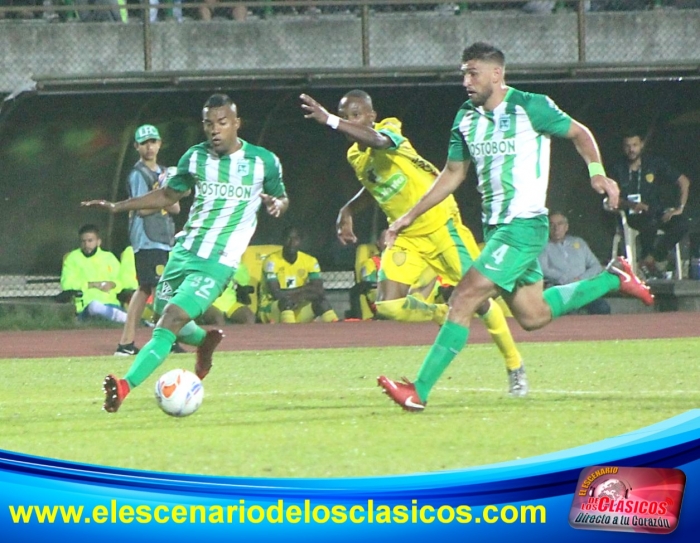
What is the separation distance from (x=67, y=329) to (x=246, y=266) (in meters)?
1.89

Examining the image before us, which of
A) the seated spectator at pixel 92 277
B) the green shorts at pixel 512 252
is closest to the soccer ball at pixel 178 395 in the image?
the green shorts at pixel 512 252

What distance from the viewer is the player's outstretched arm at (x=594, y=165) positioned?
6.09m

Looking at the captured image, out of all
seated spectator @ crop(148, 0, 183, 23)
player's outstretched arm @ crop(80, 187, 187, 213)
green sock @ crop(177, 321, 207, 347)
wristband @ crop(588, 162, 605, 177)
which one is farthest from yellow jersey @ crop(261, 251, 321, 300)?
wristband @ crop(588, 162, 605, 177)

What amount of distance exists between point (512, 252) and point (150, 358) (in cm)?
185

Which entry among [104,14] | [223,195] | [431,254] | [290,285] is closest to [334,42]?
[104,14]

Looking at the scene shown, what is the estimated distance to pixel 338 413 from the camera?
6.61 m

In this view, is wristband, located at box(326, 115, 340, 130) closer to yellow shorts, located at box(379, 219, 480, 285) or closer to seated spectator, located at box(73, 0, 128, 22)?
yellow shorts, located at box(379, 219, 480, 285)

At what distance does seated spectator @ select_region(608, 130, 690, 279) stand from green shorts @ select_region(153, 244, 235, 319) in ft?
22.1

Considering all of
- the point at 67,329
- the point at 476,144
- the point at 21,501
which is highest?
the point at 476,144

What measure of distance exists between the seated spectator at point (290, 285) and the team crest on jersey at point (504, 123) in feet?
22.6

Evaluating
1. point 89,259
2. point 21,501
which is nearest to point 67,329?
point 89,259

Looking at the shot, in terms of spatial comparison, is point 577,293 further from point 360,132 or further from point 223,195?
point 223,195

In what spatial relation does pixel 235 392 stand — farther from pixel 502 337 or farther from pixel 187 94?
pixel 187 94

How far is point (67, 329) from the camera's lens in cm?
1298
